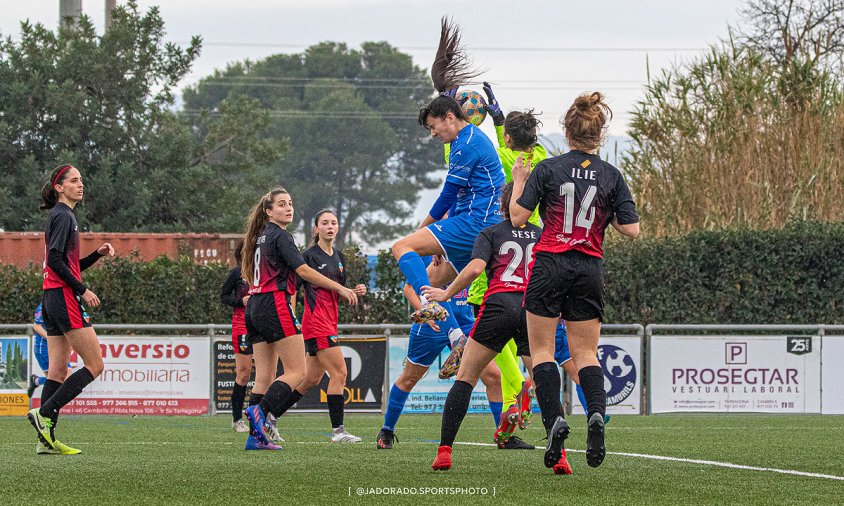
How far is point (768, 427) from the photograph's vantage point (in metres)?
13.3

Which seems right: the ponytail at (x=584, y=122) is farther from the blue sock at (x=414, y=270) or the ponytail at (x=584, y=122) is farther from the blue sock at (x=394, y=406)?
the blue sock at (x=394, y=406)

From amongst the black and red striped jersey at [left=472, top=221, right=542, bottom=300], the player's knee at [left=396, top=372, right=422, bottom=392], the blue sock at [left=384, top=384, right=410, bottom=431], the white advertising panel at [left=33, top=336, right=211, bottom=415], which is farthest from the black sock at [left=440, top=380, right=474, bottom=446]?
the white advertising panel at [left=33, top=336, right=211, bottom=415]

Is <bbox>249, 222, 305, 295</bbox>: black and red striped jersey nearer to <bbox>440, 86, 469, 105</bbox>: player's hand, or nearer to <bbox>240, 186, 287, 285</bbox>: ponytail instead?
<bbox>240, 186, 287, 285</bbox>: ponytail

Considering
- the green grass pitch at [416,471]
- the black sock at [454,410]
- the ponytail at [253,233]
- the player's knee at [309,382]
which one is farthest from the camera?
the player's knee at [309,382]

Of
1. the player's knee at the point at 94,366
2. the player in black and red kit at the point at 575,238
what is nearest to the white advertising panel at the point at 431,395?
the player's knee at the point at 94,366

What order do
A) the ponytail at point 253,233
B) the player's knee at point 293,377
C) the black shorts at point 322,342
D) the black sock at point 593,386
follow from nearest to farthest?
the black sock at point 593,386
the player's knee at point 293,377
the ponytail at point 253,233
the black shorts at point 322,342

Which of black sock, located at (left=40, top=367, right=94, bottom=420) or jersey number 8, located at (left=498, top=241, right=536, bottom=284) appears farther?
black sock, located at (left=40, top=367, right=94, bottom=420)

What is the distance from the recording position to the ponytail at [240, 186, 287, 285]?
31.7 ft

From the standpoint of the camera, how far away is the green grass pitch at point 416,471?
6125 millimetres

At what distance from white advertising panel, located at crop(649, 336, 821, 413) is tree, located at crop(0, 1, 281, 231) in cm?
1682

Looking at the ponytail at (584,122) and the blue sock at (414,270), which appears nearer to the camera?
the ponytail at (584,122)

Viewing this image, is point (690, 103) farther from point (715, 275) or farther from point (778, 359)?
point (778, 359)

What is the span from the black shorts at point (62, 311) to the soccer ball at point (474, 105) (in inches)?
126

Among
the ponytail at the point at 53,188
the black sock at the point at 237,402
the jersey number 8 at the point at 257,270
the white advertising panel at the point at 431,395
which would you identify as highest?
the ponytail at the point at 53,188
